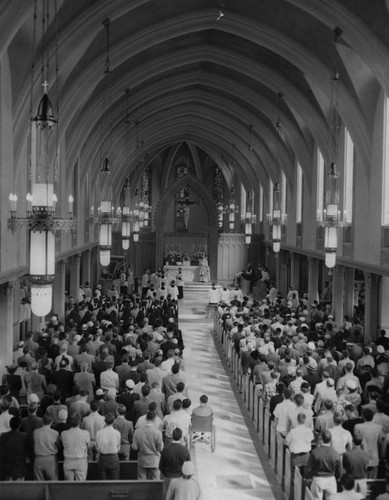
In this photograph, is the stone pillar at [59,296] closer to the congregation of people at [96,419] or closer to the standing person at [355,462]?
the congregation of people at [96,419]

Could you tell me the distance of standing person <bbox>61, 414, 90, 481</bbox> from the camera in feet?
30.2

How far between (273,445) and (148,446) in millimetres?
2913

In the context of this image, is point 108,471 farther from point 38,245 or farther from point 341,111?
point 341,111

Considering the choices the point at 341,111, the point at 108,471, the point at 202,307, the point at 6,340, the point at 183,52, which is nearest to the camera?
the point at 108,471

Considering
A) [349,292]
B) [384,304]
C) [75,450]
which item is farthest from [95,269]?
[75,450]

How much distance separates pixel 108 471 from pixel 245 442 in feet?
15.9

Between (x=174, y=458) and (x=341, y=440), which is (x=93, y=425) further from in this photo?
(x=341, y=440)

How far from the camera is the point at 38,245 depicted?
8797mm

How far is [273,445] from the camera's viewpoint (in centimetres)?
1159

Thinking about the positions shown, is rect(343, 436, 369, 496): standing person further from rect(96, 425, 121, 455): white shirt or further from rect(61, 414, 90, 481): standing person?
rect(61, 414, 90, 481): standing person

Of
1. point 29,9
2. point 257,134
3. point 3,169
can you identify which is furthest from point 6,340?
point 257,134

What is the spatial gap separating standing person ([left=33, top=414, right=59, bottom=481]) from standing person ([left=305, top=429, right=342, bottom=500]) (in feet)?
11.8

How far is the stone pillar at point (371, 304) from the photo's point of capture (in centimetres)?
2075

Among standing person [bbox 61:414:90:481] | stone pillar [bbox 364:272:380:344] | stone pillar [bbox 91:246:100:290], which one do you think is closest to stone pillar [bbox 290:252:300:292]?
stone pillar [bbox 91:246:100:290]
